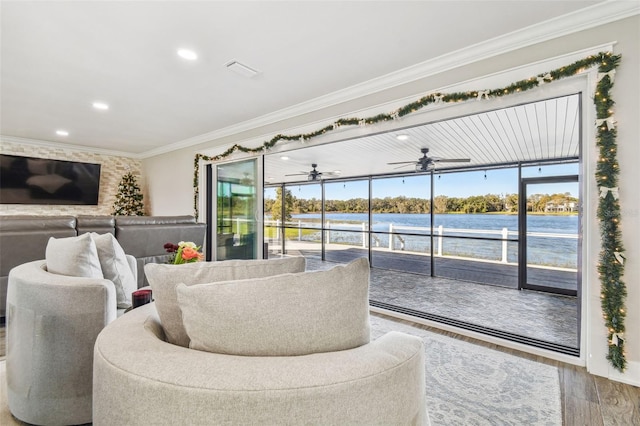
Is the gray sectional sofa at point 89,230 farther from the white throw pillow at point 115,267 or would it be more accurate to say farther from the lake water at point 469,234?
the lake water at point 469,234

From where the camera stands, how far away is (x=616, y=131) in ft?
6.73

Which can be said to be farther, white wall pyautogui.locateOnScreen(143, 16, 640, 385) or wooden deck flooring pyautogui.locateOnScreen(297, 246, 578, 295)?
wooden deck flooring pyautogui.locateOnScreen(297, 246, 578, 295)

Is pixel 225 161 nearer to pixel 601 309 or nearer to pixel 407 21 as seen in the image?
pixel 407 21

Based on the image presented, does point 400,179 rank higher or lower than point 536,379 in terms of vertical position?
higher

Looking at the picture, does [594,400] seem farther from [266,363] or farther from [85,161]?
[85,161]

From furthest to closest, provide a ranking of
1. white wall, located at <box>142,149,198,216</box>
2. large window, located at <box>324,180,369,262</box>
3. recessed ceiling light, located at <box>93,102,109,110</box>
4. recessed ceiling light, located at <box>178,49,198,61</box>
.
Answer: large window, located at <box>324,180,369,262</box> < white wall, located at <box>142,149,198,216</box> < recessed ceiling light, located at <box>93,102,109,110</box> < recessed ceiling light, located at <box>178,49,198,61</box>

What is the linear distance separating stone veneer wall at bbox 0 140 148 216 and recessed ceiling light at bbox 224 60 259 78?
5.24 meters

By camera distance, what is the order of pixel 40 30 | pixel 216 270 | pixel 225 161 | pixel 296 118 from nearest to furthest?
pixel 216 270 < pixel 40 30 < pixel 296 118 < pixel 225 161

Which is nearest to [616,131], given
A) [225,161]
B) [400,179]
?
[225,161]

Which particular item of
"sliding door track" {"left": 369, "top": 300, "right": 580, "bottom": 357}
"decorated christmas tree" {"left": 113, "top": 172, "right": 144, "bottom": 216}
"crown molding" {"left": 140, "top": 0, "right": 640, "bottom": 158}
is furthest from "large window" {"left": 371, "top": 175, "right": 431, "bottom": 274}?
Result: "decorated christmas tree" {"left": 113, "top": 172, "right": 144, "bottom": 216}

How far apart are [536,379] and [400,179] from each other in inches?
223

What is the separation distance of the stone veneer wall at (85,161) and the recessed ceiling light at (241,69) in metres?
5.24

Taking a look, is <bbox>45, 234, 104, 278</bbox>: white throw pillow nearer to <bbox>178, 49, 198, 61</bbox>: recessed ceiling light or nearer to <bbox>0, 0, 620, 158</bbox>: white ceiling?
<bbox>0, 0, 620, 158</bbox>: white ceiling

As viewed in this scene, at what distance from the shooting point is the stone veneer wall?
5697mm
